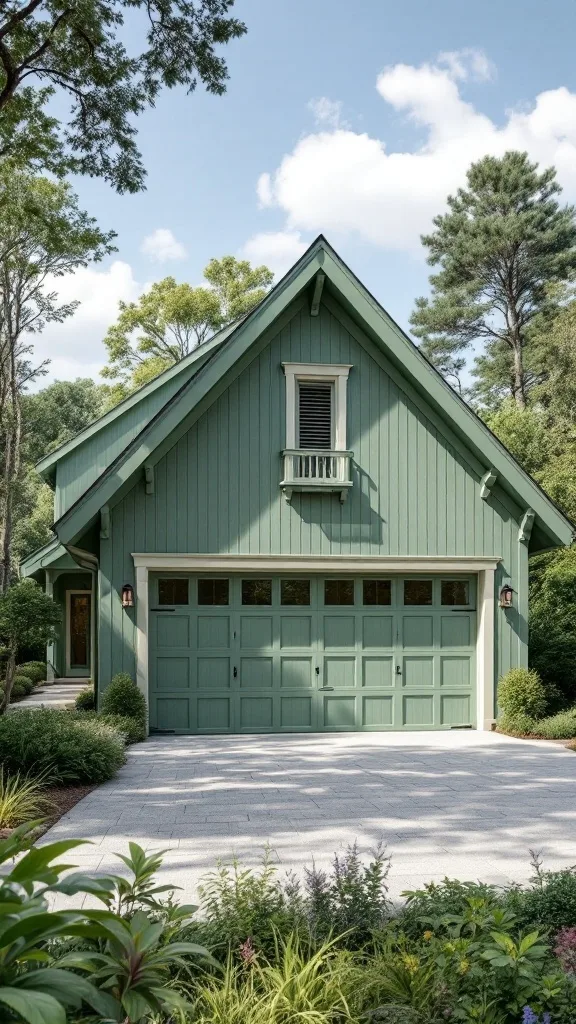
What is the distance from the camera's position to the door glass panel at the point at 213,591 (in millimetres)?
13016

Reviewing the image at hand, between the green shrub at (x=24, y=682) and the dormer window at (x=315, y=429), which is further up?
the dormer window at (x=315, y=429)

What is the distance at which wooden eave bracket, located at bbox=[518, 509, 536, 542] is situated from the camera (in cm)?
1345

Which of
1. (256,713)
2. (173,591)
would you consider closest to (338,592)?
(256,713)

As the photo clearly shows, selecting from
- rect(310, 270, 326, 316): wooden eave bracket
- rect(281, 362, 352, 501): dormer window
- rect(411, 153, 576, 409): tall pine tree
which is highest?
rect(411, 153, 576, 409): tall pine tree

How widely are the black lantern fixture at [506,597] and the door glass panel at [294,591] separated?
10.1 feet

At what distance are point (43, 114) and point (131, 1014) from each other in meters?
12.6

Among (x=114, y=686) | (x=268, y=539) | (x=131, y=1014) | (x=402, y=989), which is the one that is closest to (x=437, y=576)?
(x=268, y=539)

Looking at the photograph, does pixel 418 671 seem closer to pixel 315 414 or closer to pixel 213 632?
pixel 213 632

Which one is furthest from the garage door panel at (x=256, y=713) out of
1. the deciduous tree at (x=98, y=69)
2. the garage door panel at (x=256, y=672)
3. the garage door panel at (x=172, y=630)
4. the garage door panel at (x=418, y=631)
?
the deciduous tree at (x=98, y=69)

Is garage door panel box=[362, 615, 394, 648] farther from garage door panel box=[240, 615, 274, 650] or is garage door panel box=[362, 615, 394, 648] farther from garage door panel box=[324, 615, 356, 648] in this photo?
garage door panel box=[240, 615, 274, 650]

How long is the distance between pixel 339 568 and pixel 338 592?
46 centimetres

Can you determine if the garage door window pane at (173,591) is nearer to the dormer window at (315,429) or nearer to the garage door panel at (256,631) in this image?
the garage door panel at (256,631)

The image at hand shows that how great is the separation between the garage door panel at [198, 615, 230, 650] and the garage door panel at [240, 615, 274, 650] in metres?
0.24

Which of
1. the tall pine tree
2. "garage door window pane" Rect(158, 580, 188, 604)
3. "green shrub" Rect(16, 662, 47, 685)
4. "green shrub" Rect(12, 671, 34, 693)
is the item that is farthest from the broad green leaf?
the tall pine tree
